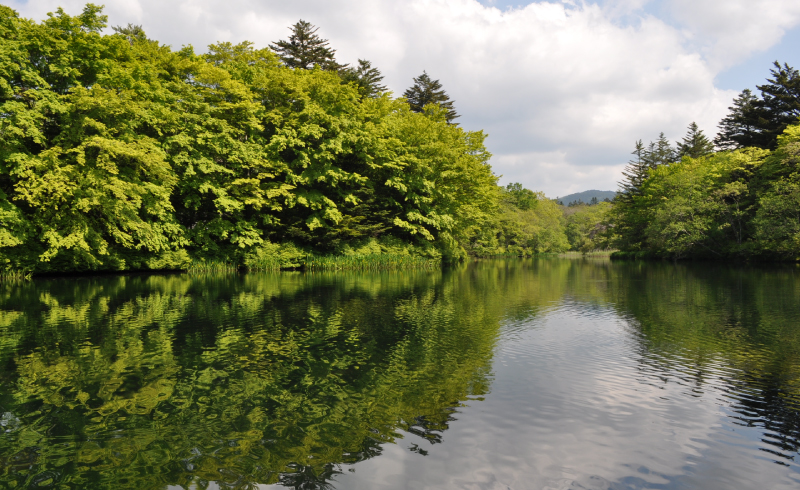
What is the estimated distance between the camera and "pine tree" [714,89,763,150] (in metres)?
51.2

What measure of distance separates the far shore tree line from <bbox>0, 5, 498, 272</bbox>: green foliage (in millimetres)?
135

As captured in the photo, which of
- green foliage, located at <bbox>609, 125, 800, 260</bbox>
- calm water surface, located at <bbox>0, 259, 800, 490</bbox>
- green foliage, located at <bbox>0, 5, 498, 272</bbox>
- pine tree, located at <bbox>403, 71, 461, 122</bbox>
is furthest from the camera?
pine tree, located at <bbox>403, 71, 461, 122</bbox>

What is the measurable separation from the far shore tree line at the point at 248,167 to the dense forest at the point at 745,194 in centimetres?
21

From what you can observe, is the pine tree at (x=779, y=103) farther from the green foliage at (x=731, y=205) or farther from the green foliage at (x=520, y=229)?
the green foliage at (x=520, y=229)

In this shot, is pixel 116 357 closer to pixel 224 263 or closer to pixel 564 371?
pixel 564 371

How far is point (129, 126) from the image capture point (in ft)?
92.0

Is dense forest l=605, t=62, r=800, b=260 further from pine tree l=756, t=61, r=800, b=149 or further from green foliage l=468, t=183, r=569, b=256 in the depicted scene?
green foliage l=468, t=183, r=569, b=256

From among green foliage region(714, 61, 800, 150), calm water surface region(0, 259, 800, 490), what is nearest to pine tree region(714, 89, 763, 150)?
green foliage region(714, 61, 800, 150)

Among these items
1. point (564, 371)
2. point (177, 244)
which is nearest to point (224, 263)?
point (177, 244)

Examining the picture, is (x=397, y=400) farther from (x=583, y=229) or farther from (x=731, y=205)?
(x=583, y=229)

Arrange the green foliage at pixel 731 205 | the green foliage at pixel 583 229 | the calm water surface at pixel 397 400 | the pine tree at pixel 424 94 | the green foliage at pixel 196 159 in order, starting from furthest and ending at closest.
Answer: the green foliage at pixel 583 229
the pine tree at pixel 424 94
the green foliage at pixel 731 205
the green foliage at pixel 196 159
the calm water surface at pixel 397 400

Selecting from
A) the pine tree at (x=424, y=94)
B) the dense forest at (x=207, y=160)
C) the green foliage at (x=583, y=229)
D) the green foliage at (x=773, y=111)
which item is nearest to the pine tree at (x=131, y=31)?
the dense forest at (x=207, y=160)

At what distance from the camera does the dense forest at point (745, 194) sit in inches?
1587

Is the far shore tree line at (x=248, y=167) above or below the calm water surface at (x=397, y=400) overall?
above
